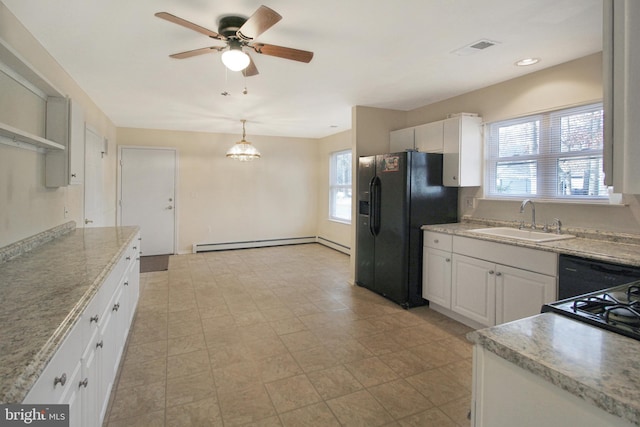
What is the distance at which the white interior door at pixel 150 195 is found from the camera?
614 cm

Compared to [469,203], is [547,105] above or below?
above

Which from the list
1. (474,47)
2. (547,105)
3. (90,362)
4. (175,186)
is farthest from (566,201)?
(175,186)

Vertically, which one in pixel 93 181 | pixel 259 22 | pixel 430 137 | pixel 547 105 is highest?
pixel 259 22

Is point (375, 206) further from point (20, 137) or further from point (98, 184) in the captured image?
point (98, 184)

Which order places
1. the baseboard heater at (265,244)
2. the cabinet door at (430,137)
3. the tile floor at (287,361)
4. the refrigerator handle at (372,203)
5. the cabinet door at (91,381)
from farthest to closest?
the baseboard heater at (265,244) < the refrigerator handle at (372,203) < the cabinet door at (430,137) < the tile floor at (287,361) < the cabinet door at (91,381)

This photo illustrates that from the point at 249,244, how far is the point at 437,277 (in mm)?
4459

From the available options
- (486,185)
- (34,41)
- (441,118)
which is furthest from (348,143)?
(34,41)

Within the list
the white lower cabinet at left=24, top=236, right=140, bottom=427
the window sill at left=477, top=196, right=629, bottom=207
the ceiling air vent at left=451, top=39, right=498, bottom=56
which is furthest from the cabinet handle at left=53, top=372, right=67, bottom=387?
the window sill at left=477, top=196, right=629, bottom=207

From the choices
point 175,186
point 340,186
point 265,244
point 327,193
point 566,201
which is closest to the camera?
point 566,201

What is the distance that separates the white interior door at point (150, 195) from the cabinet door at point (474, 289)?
5.23 meters

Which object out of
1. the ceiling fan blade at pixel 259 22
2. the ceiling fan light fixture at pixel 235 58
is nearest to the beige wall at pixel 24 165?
the ceiling fan light fixture at pixel 235 58

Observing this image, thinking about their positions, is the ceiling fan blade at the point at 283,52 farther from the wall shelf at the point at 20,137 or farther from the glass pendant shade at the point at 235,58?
the wall shelf at the point at 20,137

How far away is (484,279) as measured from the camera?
2.96m

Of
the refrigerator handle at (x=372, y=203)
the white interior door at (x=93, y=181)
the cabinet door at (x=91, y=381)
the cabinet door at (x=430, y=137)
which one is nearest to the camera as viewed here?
the cabinet door at (x=91, y=381)
